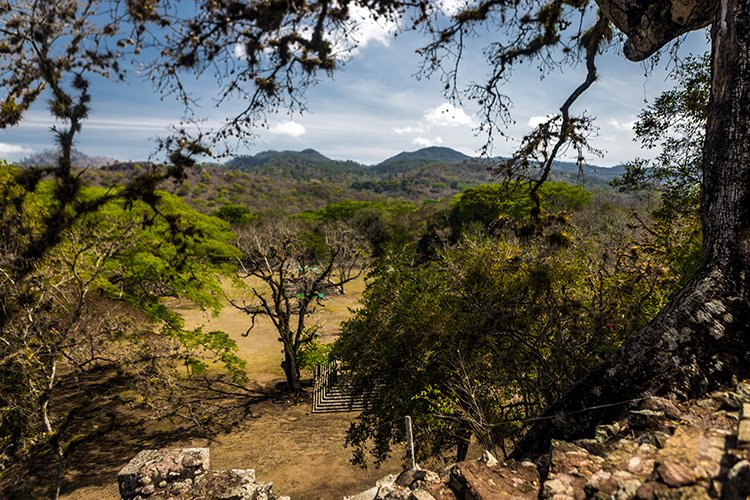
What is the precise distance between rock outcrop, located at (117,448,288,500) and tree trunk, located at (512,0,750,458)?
3653 mm

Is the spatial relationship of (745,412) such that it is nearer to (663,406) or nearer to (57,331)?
(663,406)

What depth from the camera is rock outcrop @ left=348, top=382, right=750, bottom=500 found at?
6.52ft

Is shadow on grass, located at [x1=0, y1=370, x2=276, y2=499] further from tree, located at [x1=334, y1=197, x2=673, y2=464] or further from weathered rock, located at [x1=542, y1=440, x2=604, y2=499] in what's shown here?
weathered rock, located at [x1=542, y1=440, x2=604, y2=499]

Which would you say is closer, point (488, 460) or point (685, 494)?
point (685, 494)

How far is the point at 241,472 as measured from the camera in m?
4.76

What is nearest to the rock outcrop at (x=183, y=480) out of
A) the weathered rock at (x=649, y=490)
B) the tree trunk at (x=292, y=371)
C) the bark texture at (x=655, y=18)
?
the weathered rock at (x=649, y=490)

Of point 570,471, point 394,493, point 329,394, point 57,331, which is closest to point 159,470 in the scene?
point 394,493

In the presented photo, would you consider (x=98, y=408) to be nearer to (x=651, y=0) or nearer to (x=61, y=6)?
(x=61, y=6)

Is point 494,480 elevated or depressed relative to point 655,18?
depressed

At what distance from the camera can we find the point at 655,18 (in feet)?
13.1

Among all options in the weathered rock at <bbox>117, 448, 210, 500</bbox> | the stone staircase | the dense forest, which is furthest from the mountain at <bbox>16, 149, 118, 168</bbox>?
the stone staircase

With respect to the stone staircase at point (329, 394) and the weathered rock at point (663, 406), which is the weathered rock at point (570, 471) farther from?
the stone staircase at point (329, 394)

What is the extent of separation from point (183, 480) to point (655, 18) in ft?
26.1

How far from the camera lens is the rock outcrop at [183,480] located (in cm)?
444
